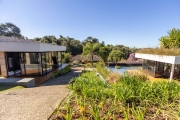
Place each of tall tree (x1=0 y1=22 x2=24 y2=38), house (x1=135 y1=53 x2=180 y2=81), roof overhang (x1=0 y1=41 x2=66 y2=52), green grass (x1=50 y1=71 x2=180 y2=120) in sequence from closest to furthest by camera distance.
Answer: green grass (x1=50 y1=71 x2=180 y2=120) → roof overhang (x1=0 y1=41 x2=66 y2=52) → house (x1=135 y1=53 x2=180 y2=81) → tall tree (x1=0 y1=22 x2=24 y2=38)

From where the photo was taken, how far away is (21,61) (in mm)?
10664

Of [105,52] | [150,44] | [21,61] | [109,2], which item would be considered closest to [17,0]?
[21,61]

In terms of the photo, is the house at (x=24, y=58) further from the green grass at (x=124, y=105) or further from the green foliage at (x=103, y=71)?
the green grass at (x=124, y=105)

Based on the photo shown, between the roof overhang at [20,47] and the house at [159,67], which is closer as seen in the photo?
the roof overhang at [20,47]

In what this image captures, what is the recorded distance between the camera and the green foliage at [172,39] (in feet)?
40.2

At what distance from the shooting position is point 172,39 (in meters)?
13.0

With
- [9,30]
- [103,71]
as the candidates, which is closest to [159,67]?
[103,71]

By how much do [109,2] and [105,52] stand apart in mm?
15253

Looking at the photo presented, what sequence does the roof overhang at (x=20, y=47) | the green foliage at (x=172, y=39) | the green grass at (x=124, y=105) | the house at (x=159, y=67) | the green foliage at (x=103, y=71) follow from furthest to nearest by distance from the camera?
1. the green foliage at (x=172, y=39)
2. the house at (x=159, y=67)
3. the roof overhang at (x=20, y=47)
4. the green foliage at (x=103, y=71)
5. the green grass at (x=124, y=105)

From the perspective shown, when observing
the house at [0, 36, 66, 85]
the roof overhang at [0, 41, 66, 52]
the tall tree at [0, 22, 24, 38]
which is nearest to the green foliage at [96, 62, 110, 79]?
the house at [0, 36, 66, 85]

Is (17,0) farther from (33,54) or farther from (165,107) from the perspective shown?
(165,107)

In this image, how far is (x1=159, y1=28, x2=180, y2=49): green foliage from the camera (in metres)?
12.3

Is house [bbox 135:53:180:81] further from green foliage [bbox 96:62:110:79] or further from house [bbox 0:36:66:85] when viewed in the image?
house [bbox 0:36:66:85]

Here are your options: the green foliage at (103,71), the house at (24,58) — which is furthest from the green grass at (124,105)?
the house at (24,58)
